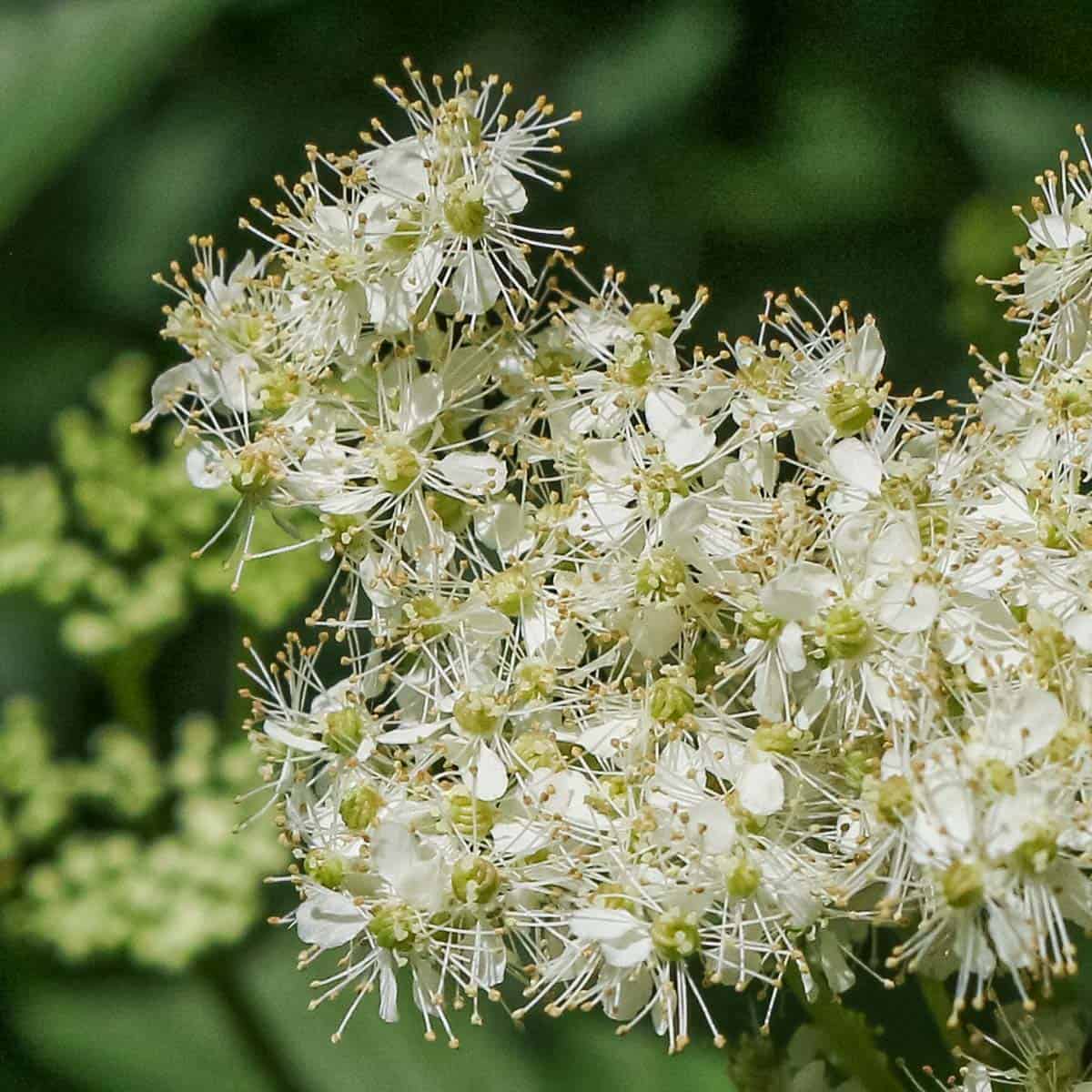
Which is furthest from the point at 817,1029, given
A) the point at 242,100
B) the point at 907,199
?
the point at 242,100

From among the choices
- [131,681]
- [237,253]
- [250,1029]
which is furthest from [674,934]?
[237,253]

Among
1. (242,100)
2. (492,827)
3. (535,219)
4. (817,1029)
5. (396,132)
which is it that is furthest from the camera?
(242,100)

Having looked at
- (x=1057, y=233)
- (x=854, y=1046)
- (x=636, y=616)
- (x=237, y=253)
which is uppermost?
(x=237, y=253)

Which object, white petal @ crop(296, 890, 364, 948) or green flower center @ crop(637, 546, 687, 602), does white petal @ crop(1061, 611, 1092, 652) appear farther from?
white petal @ crop(296, 890, 364, 948)

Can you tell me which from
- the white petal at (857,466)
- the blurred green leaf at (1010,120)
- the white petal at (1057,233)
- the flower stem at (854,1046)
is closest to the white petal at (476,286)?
the white petal at (857,466)

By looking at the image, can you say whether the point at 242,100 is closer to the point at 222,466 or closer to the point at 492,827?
the point at 222,466

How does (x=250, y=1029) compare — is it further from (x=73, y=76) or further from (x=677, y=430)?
(x=73, y=76)

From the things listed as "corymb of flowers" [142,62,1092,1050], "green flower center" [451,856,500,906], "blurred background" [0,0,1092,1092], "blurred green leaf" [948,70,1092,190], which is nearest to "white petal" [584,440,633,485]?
"corymb of flowers" [142,62,1092,1050]
